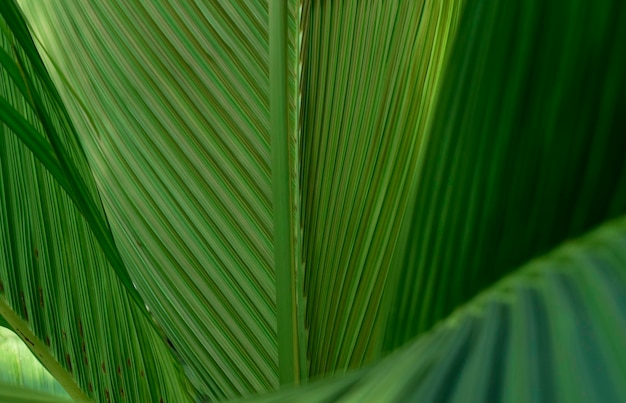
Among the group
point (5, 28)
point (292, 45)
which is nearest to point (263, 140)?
point (292, 45)

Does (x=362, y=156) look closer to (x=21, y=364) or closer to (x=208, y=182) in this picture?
(x=208, y=182)

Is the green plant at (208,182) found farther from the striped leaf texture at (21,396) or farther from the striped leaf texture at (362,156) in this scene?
the striped leaf texture at (21,396)

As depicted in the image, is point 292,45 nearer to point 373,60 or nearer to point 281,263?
point 373,60

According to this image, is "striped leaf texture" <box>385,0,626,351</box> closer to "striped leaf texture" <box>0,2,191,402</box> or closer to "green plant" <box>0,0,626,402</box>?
"green plant" <box>0,0,626,402</box>

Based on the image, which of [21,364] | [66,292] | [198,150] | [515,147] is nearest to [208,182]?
[198,150]

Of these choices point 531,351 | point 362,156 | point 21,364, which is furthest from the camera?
point 21,364

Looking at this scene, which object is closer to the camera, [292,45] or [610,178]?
[610,178]

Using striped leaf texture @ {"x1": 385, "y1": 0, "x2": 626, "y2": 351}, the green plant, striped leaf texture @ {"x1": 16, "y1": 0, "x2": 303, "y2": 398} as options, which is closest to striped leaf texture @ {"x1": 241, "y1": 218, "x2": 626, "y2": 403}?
striped leaf texture @ {"x1": 385, "y1": 0, "x2": 626, "y2": 351}
